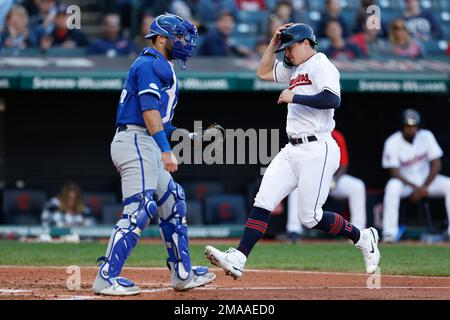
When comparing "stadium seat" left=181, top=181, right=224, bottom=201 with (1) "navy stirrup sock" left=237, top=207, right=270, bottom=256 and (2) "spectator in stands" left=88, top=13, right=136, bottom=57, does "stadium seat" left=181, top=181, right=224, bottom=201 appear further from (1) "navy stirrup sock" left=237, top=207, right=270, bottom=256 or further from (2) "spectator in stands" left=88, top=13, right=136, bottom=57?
(1) "navy stirrup sock" left=237, top=207, right=270, bottom=256

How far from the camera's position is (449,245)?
1095 cm

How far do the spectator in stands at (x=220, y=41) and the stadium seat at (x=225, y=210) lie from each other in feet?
5.68

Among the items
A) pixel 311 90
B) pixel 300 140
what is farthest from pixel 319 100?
pixel 300 140

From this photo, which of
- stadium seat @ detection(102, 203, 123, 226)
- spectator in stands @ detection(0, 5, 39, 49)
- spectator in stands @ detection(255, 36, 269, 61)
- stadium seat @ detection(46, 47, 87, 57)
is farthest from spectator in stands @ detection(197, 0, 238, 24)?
stadium seat @ detection(102, 203, 123, 226)

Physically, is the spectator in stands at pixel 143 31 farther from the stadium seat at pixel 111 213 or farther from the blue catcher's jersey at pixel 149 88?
the blue catcher's jersey at pixel 149 88

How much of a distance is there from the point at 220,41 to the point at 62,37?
188 centimetres

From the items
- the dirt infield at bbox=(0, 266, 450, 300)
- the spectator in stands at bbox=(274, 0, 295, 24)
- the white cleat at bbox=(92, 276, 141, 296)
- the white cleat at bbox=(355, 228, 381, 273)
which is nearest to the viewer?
the white cleat at bbox=(92, 276, 141, 296)

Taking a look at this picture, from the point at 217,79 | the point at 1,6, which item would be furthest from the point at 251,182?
the point at 1,6

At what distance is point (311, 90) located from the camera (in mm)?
6488

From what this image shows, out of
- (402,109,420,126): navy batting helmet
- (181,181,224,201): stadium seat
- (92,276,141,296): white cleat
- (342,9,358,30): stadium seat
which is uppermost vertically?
(342,9,358,30): stadium seat

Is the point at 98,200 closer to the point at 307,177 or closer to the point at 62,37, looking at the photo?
the point at 62,37

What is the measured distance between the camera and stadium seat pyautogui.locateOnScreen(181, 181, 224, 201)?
12.3 metres

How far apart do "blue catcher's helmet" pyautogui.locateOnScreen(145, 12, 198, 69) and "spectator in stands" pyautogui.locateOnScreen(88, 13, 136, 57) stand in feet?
19.6

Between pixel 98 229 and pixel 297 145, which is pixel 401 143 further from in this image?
pixel 297 145
